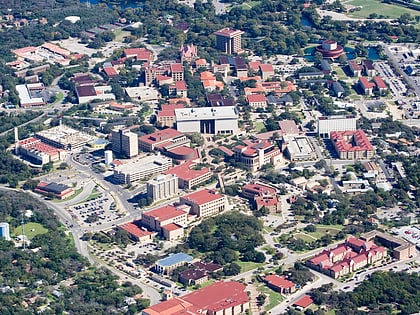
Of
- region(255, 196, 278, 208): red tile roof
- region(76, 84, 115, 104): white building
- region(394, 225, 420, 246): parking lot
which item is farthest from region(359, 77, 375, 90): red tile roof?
region(394, 225, 420, 246): parking lot

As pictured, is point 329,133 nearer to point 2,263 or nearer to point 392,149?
point 392,149

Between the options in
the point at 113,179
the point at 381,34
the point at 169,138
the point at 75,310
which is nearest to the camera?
the point at 75,310

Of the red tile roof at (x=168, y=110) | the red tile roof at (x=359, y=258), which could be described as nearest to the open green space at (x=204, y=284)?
the red tile roof at (x=359, y=258)

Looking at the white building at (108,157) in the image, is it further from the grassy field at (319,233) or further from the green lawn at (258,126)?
the grassy field at (319,233)

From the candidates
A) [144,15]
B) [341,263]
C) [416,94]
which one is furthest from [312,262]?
[144,15]

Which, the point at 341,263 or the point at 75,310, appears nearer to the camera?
the point at 75,310

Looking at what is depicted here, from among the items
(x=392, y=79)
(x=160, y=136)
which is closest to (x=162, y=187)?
(x=160, y=136)
